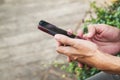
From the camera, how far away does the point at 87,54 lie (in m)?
2.57

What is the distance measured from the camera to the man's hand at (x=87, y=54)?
258 cm

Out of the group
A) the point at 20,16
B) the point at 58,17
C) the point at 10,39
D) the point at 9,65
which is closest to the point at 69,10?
the point at 58,17

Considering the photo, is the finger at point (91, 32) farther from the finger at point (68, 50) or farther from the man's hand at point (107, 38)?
the finger at point (68, 50)

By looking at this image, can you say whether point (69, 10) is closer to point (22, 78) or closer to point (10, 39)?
point (10, 39)

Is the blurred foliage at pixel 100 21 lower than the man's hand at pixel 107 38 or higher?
lower

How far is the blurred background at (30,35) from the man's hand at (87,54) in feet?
6.27

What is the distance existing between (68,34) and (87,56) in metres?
0.28

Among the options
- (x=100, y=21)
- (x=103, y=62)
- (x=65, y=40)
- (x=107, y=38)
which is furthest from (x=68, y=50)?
(x=100, y=21)

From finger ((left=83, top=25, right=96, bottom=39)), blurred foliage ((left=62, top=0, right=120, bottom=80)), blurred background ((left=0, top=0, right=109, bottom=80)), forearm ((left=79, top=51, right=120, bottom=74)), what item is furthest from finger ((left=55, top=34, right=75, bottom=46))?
blurred background ((left=0, top=0, right=109, bottom=80))

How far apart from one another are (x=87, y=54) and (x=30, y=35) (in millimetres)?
2942

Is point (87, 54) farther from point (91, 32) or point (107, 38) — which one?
point (107, 38)

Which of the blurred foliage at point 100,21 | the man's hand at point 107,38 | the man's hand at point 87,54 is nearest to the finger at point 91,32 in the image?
the man's hand at point 107,38

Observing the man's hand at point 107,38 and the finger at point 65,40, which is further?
the man's hand at point 107,38

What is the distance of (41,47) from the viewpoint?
5141mm
